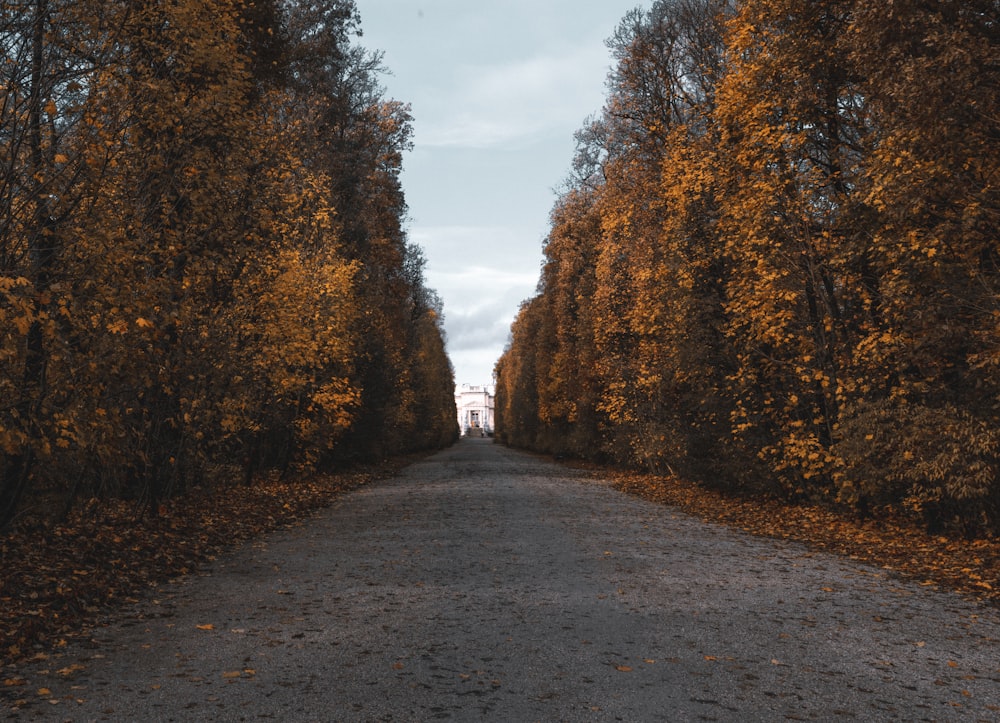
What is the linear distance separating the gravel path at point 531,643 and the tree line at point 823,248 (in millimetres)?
3246

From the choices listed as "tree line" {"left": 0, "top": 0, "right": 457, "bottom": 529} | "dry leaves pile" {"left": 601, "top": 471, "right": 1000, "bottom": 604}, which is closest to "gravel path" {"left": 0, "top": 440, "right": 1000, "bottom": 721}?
"dry leaves pile" {"left": 601, "top": 471, "right": 1000, "bottom": 604}

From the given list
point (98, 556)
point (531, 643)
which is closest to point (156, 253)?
point (98, 556)

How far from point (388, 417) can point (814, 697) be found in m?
28.6

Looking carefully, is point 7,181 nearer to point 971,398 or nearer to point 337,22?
point 971,398

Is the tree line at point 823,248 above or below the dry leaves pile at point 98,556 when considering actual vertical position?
above

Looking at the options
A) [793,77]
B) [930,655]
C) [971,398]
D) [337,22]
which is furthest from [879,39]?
[337,22]

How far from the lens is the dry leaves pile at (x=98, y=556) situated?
7141 mm

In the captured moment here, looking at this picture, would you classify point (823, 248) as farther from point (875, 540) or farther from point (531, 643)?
point (531, 643)

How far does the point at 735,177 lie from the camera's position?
1698 cm

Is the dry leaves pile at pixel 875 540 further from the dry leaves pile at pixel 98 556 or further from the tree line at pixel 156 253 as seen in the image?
the tree line at pixel 156 253

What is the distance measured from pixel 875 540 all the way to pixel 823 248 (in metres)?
5.12

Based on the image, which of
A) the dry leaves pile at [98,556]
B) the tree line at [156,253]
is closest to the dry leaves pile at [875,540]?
the dry leaves pile at [98,556]

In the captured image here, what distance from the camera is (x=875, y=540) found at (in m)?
13.4

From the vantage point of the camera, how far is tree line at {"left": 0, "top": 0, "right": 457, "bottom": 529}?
8.30m
